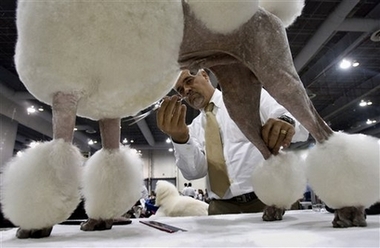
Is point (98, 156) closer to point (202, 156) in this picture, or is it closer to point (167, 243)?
point (167, 243)

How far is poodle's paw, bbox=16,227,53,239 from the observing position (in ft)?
2.31

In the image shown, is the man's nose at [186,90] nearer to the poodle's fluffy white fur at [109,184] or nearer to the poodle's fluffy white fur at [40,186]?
the poodle's fluffy white fur at [109,184]

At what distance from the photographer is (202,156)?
1674 mm

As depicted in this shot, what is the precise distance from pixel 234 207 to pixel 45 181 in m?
1.13

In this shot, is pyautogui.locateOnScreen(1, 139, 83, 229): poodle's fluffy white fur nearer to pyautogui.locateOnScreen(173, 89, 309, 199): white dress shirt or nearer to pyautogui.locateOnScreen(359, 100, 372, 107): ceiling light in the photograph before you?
pyautogui.locateOnScreen(173, 89, 309, 199): white dress shirt

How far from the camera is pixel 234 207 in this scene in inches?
63.7

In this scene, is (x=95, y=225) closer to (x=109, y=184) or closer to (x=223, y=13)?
(x=109, y=184)

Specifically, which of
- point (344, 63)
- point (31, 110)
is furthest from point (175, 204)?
point (31, 110)

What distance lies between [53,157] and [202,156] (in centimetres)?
106

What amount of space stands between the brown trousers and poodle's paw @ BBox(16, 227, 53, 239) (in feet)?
3.44

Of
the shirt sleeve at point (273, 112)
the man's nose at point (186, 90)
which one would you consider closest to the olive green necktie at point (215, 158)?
the man's nose at point (186, 90)

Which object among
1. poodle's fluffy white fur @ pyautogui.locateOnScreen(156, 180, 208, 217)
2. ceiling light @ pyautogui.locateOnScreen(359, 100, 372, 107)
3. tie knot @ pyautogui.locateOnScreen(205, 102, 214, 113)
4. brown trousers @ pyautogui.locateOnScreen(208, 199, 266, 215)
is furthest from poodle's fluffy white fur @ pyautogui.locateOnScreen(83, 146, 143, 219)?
ceiling light @ pyautogui.locateOnScreen(359, 100, 372, 107)

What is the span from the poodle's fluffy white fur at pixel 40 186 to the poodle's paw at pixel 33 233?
21 millimetres

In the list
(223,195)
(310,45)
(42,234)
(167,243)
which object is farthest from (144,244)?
(310,45)
